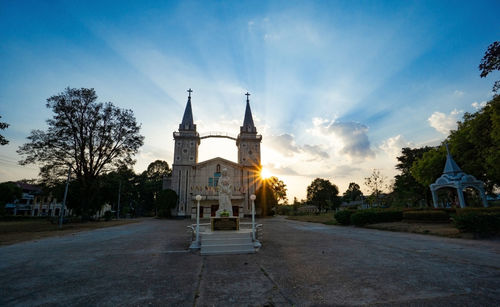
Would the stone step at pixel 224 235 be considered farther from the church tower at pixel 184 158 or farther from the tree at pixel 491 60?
the church tower at pixel 184 158

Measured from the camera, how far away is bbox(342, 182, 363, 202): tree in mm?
94625

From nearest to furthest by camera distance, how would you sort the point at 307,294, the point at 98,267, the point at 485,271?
1. the point at 307,294
2. the point at 485,271
3. the point at 98,267

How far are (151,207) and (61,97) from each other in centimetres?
4231

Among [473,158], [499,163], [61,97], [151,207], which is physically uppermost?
[61,97]

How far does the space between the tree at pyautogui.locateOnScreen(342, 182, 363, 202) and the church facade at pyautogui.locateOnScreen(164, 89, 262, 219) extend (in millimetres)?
70533

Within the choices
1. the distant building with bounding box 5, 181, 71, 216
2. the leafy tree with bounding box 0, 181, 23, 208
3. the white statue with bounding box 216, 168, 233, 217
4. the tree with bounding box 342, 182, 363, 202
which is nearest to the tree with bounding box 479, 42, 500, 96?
the white statue with bounding box 216, 168, 233, 217

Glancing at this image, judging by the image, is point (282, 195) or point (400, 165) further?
point (282, 195)

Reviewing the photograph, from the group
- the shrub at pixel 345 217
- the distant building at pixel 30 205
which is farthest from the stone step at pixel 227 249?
the distant building at pixel 30 205

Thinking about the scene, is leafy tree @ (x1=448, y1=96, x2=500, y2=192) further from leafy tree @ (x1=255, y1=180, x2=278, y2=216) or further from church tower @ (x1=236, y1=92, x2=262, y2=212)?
church tower @ (x1=236, y1=92, x2=262, y2=212)

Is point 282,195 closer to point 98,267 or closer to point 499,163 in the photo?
point 499,163

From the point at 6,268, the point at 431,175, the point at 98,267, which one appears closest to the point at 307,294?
the point at 98,267

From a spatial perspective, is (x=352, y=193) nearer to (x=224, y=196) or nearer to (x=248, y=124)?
(x=248, y=124)

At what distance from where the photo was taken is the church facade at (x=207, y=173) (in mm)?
36219

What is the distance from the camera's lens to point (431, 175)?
91.2 ft
